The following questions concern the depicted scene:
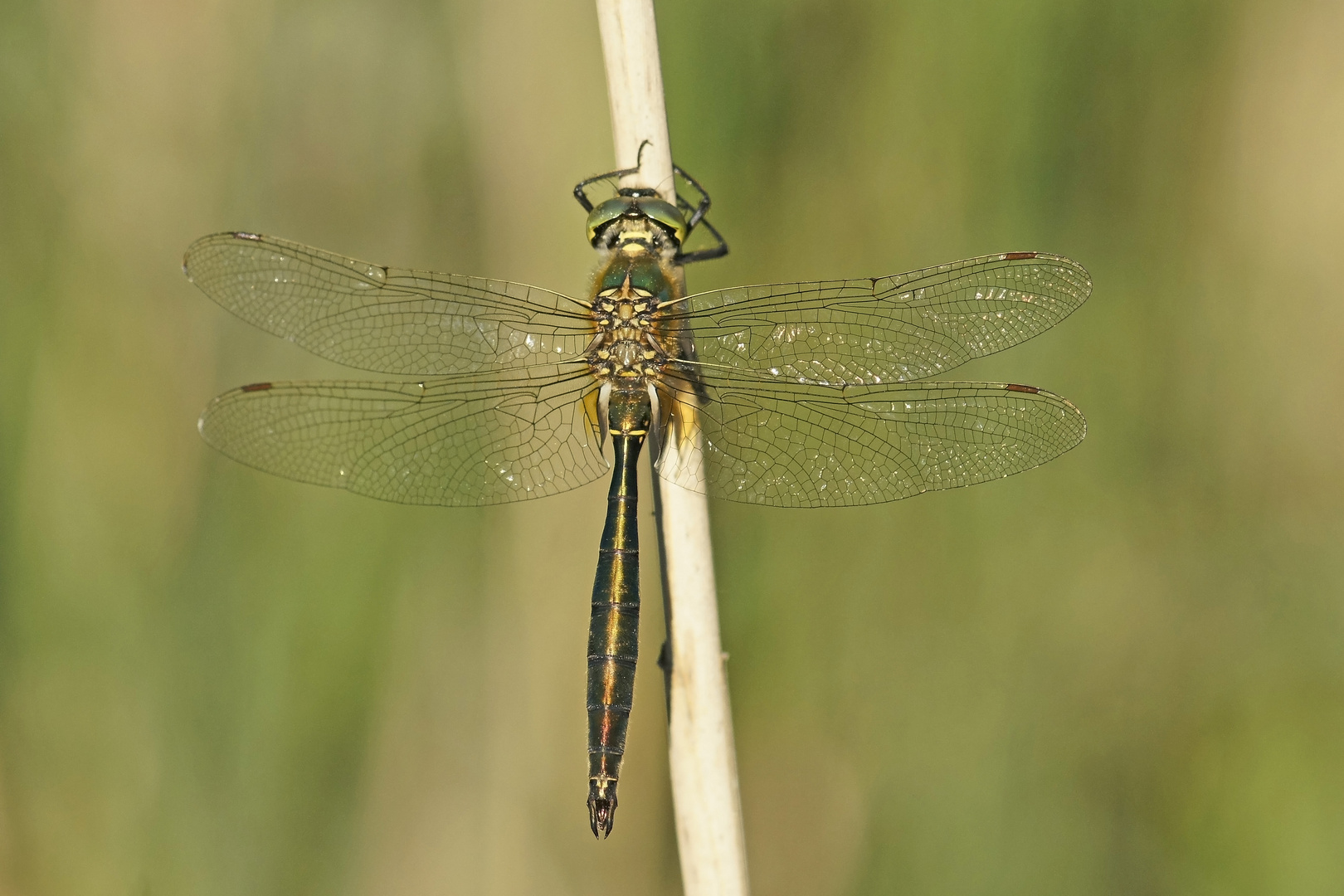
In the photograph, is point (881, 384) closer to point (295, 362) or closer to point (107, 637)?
point (295, 362)

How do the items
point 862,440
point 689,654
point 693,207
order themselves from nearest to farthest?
point 689,654 → point 862,440 → point 693,207

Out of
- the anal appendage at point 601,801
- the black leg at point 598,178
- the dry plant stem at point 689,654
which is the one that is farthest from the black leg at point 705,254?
the anal appendage at point 601,801

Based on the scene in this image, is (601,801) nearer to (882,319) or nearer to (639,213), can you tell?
(882,319)

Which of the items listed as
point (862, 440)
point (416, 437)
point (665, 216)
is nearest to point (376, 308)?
point (416, 437)

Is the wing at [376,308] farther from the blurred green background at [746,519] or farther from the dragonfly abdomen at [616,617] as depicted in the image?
the blurred green background at [746,519]

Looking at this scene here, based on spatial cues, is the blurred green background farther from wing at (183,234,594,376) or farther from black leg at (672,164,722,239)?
wing at (183,234,594,376)

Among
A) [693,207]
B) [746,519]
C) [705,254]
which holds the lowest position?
[746,519]

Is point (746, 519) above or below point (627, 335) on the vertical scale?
below
